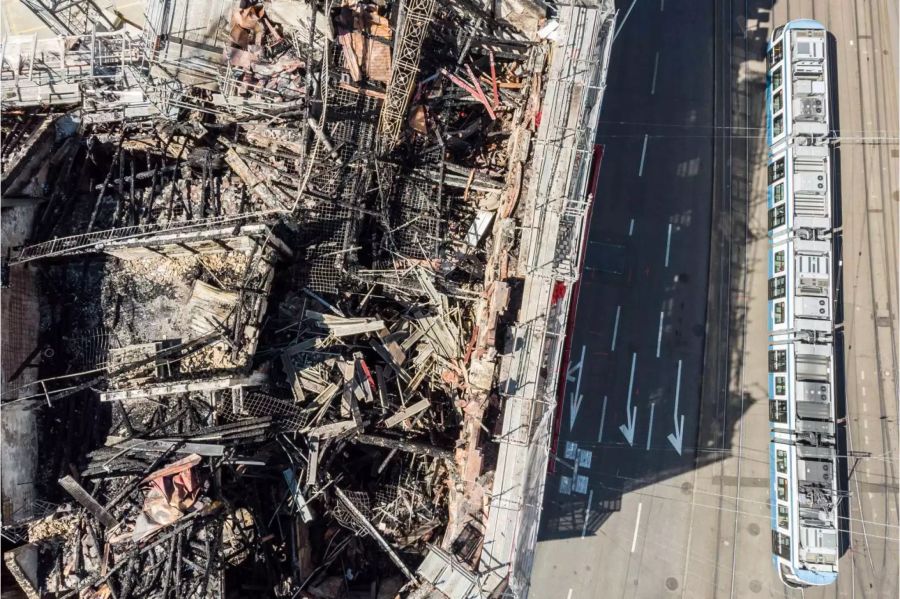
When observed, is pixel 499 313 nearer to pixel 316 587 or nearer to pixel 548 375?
pixel 548 375

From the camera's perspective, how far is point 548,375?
16.0 metres

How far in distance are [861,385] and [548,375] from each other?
1774cm

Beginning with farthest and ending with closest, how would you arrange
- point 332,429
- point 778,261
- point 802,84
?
point 778,261 → point 802,84 → point 332,429

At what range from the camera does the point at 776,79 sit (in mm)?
23125

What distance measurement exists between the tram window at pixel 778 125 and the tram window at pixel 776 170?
4.40 feet

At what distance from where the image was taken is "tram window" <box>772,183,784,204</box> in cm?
2225

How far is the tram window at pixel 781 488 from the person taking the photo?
21109mm

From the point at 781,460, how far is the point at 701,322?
6.84 meters

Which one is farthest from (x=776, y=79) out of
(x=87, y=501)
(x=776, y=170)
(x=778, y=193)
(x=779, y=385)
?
(x=87, y=501)

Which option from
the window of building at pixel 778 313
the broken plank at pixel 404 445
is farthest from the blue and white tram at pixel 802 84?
the broken plank at pixel 404 445

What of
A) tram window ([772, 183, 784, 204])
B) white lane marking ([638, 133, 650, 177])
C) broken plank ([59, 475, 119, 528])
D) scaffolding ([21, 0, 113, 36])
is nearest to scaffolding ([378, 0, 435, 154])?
white lane marking ([638, 133, 650, 177])

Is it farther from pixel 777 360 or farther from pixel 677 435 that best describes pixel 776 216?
pixel 677 435

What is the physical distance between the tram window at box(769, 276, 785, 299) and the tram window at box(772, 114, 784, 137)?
6.92m

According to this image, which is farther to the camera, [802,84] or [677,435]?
[677,435]
